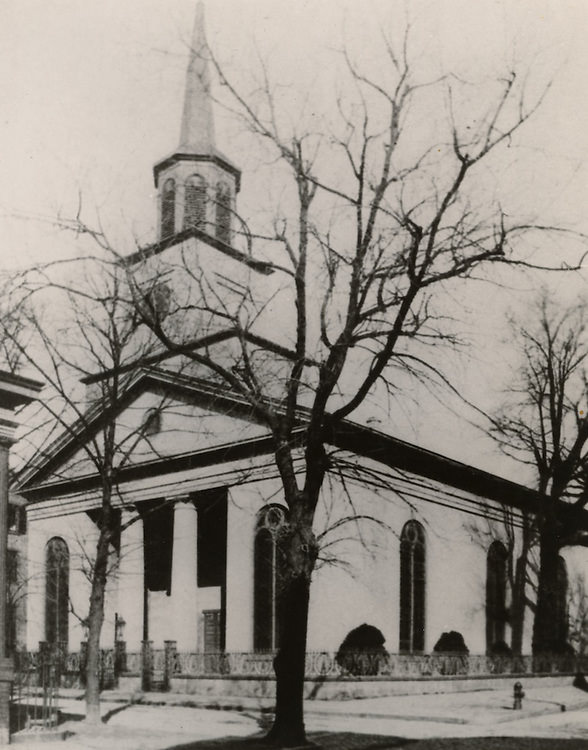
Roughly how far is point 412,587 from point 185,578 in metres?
7.56

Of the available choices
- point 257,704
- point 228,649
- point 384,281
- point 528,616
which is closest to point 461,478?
point 528,616

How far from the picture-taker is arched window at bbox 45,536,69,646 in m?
33.9

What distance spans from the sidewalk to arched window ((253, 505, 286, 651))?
11.6 ft

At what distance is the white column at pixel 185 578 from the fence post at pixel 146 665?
0.89 m

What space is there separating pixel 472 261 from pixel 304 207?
2967 millimetres

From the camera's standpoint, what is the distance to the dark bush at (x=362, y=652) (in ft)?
78.1

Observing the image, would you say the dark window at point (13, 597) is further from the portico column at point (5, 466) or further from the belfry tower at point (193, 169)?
the portico column at point (5, 466)

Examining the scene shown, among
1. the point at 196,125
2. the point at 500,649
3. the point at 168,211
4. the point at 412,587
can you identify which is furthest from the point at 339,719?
the point at 196,125

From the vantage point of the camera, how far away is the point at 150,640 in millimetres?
27438

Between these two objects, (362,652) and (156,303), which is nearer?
(156,303)

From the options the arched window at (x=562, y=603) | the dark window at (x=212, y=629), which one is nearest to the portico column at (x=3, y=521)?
the dark window at (x=212, y=629)

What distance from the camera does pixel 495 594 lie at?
113 ft

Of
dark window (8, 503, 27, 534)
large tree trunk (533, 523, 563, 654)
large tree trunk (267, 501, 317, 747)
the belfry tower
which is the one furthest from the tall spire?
large tree trunk (267, 501, 317, 747)

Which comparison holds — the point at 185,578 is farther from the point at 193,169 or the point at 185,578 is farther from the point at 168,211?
the point at 193,169
